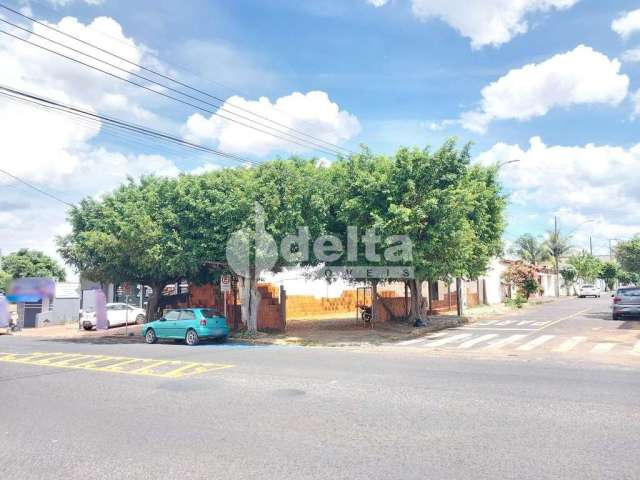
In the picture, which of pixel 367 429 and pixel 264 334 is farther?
pixel 264 334

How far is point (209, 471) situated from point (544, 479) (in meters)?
3.34

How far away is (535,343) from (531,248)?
43728mm

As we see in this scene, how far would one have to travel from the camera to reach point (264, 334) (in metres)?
20.9

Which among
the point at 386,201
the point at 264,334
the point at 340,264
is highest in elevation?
the point at 386,201

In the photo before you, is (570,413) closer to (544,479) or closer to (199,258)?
(544,479)

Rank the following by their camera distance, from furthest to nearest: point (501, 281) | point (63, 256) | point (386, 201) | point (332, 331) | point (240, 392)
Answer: point (501, 281), point (63, 256), point (332, 331), point (386, 201), point (240, 392)

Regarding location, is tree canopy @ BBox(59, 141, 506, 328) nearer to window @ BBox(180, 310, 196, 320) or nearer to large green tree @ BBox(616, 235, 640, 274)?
window @ BBox(180, 310, 196, 320)

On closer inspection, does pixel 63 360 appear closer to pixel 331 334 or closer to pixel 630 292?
pixel 331 334

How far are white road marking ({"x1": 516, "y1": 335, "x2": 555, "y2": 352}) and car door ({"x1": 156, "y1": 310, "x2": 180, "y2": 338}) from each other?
1271cm

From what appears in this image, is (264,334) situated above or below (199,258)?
below

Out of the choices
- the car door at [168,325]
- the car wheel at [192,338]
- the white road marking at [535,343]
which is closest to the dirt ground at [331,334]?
the car wheel at [192,338]

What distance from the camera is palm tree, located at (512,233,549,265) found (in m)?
55.8

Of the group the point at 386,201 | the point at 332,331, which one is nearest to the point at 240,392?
the point at 386,201

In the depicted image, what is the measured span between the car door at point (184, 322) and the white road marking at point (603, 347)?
1373 cm
